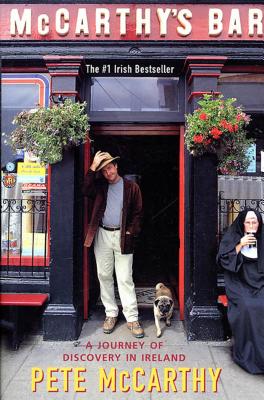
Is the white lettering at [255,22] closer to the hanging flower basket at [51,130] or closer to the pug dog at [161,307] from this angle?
the hanging flower basket at [51,130]

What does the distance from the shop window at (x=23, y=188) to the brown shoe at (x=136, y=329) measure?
1.42 meters

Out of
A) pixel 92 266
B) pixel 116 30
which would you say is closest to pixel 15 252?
pixel 92 266

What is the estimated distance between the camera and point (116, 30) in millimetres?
5090

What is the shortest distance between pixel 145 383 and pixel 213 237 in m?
1.94

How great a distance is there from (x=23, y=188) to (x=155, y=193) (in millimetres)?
6261

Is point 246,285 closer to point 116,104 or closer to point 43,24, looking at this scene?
point 116,104

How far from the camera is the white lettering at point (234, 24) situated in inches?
199

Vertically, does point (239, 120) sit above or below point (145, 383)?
above

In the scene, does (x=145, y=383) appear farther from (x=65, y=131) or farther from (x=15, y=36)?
(x=15, y=36)

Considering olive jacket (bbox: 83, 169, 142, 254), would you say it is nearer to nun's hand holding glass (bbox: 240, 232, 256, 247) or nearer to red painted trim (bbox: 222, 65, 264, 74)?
nun's hand holding glass (bbox: 240, 232, 256, 247)

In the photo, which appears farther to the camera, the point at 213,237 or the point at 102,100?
the point at 102,100

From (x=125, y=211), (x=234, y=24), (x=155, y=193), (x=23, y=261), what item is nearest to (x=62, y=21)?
(x=234, y=24)

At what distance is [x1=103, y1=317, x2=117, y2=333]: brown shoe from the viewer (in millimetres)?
5037

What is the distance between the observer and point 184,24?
5062 millimetres
